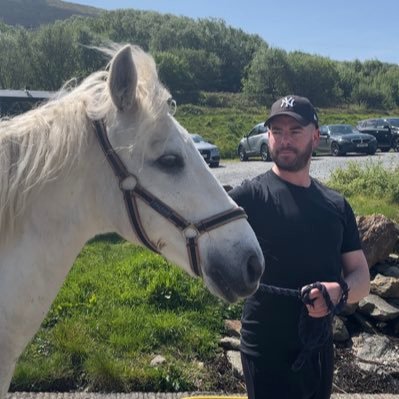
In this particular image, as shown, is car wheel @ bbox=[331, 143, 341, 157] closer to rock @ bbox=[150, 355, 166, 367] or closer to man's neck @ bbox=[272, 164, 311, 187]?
rock @ bbox=[150, 355, 166, 367]

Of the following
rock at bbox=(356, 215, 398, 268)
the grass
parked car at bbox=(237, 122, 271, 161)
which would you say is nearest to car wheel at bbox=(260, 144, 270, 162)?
parked car at bbox=(237, 122, 271, 161)

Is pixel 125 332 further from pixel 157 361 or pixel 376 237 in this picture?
pixel 376 237

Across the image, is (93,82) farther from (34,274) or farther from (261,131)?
(261,131)

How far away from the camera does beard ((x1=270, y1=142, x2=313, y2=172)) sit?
2.61 metres

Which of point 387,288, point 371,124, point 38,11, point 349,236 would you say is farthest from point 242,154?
point 38,11

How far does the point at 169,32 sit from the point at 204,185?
72.9 m

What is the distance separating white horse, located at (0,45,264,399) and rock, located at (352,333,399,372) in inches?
129

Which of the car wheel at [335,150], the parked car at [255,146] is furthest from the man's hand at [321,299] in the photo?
the car wheel at [335,150]

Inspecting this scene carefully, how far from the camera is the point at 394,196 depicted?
29.9 feet

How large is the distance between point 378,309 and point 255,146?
17823 mm

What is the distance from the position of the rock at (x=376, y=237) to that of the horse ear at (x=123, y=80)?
4614mm

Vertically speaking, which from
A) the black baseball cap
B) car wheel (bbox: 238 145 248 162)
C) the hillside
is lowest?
car wheel (bbox: 238 145 248 162)

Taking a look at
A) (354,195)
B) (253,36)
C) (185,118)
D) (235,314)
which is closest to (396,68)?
(253,36)

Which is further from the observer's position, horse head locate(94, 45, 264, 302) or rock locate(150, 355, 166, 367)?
rock locate(150, 355, 166, 367)
